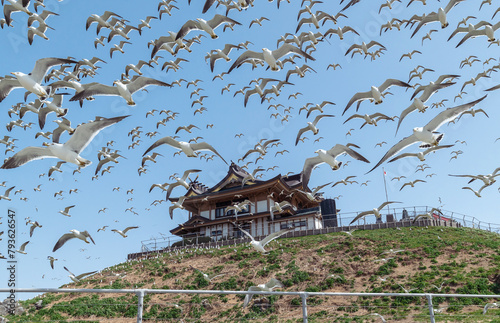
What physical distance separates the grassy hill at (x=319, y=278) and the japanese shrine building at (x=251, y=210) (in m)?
6.42

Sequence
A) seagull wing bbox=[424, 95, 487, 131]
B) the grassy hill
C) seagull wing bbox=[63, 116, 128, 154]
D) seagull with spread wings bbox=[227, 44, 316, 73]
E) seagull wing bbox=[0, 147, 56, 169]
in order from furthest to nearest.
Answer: the grassy hill, seagull with spread wings bbox=[227, 44, 316, 73], seagull wing bbox=[424, 95, 487, 131], seagull wing bbox=[63, 116, 128, 154], seagull wing bbox=[0, 147, 56, 169]

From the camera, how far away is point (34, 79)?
10.7 meters

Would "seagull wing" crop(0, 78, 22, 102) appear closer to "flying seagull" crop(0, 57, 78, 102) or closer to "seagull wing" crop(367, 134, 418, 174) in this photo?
"flying seagull" crop(0, 57, 78, 102)

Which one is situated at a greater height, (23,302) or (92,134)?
(92,134)

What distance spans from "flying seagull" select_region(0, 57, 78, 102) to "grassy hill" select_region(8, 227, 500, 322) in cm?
1126

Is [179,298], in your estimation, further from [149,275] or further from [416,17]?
[416,17]

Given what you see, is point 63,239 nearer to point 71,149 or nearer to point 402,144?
point 71,149

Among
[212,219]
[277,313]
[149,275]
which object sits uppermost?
[212,219]

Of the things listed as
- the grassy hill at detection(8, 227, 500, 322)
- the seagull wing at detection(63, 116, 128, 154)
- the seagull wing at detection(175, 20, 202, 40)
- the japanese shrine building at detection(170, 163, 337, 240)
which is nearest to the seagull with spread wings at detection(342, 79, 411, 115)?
the seagull wing at detection(175, 20, 202, 40)

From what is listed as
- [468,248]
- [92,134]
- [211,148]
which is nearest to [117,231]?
[211,148]

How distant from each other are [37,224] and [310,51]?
1502 centimetres

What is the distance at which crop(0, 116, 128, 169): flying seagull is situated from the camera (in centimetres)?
904

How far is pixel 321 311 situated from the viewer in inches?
784

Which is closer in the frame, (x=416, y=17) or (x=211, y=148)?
(x=211, y=148)
